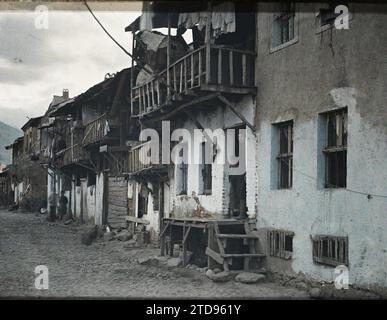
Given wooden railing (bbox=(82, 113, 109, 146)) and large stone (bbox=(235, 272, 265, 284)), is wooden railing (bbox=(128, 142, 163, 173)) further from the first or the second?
large stone (bbox=(235, 272, 265, 284))

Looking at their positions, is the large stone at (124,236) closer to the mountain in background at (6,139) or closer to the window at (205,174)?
the window at (205,174)

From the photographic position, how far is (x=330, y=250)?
396 inches

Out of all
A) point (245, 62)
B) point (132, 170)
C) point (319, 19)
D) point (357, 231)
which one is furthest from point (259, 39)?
point (132, 170)

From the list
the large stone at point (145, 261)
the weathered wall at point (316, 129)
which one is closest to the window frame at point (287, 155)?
the weathered wall at point (316, 129)

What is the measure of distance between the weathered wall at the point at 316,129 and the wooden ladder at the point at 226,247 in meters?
0.47

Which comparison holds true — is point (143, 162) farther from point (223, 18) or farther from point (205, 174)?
point (223, 18)

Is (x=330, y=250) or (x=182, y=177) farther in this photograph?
(x=182, y=177)

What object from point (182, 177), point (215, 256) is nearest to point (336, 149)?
point (215, 256)

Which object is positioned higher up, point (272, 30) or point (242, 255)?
point (272, 30)

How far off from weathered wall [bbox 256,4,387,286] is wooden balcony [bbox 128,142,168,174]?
643 centimetres

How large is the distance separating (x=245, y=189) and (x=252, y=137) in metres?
1.90

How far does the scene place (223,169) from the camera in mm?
14656

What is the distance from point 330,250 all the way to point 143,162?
33.6 feet

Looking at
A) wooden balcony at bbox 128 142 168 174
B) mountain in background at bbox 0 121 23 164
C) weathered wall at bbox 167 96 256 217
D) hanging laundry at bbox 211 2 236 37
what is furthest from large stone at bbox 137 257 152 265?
mountain in background at bbox 0 121 23 164
